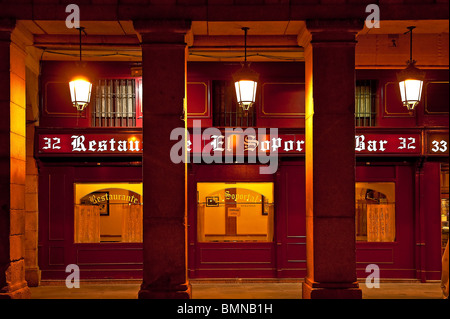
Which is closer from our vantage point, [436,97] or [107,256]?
[107,256]

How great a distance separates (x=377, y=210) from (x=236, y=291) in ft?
14.2

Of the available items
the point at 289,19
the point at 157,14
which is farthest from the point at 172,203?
the point at 289,19

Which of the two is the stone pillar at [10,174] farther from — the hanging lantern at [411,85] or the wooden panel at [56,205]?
the hanging lantern at [411,85]

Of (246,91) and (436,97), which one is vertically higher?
(436,97)

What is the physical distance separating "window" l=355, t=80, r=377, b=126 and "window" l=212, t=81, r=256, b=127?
275 centimetres

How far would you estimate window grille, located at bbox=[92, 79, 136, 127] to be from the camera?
40.6 ft

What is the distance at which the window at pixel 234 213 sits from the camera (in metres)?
12.3

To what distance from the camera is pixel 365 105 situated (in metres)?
12.6

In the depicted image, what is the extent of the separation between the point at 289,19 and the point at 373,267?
6.78 metres

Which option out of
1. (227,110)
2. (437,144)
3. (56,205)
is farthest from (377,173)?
(56,205)

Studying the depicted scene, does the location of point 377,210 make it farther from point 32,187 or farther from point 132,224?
point 32,187

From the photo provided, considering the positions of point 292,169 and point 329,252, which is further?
point 292,169

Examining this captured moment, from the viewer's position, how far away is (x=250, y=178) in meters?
12.3

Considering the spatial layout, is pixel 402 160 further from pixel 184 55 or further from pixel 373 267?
pixel 184 55
